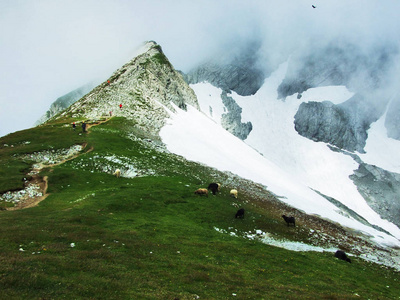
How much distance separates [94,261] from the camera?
15398mm

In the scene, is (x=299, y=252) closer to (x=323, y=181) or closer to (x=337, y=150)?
(x=323, y=181)

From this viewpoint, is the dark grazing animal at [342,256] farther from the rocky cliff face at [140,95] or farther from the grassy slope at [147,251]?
the rocky cliff face at [140,95]

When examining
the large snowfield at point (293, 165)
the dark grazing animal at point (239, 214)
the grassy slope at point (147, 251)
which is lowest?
the grassy slope at point (147, 251)

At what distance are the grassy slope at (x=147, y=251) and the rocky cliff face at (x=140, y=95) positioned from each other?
36517mm

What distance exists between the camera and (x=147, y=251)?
1859 centimetres

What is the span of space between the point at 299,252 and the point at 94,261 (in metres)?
19.4

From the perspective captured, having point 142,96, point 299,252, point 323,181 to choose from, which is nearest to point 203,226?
point 299,252

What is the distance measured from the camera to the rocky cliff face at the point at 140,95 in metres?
77.1

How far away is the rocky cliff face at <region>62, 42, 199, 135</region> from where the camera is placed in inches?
3034

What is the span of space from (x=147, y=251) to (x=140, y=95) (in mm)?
75788

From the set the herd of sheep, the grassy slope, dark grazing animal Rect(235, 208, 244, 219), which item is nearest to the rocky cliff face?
the herd of sheep

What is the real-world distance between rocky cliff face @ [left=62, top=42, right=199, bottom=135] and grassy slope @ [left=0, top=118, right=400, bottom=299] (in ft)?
120

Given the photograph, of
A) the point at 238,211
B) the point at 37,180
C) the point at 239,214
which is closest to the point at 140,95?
the point at 37,180

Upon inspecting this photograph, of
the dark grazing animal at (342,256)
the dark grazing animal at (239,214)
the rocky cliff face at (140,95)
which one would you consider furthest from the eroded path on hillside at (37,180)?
the dark grazing animal at (342,256)
